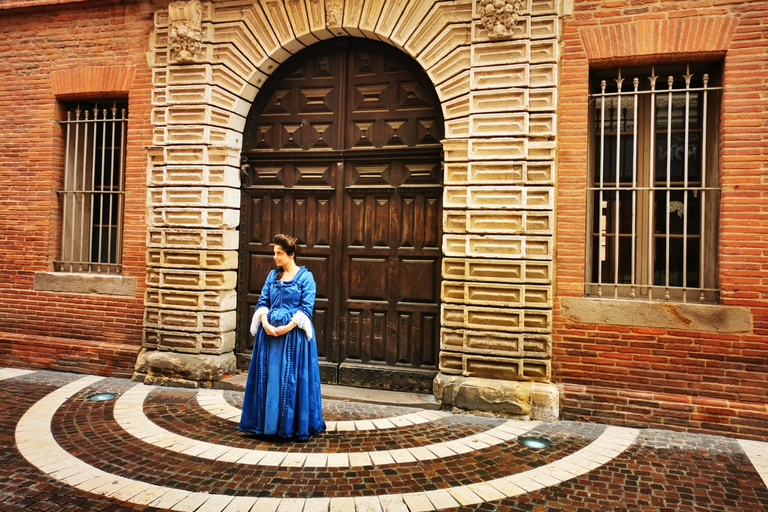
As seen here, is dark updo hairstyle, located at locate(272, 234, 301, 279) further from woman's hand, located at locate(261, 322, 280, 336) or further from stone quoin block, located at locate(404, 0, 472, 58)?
stone quoin block, located at locate(404, 0, 472, 58)

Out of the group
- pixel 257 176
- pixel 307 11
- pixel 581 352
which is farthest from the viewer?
pixel 257 176

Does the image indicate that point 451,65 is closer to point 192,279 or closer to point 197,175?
point 197,175

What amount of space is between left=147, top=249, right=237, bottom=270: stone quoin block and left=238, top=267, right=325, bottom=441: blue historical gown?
6.67ft

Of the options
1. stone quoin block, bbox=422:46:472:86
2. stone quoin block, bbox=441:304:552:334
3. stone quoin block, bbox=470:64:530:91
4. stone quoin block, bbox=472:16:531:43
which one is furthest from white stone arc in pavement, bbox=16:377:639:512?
stone quoin block, bbox=472:16:531:43

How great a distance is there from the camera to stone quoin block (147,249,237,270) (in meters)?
6.40

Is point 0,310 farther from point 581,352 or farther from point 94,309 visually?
point 581,352

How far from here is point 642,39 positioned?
518cm

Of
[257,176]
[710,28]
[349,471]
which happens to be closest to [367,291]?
[257,176]

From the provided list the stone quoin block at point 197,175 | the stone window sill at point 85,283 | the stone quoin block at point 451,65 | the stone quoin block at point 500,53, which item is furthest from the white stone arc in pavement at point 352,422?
the stone quoin block at point 500,53

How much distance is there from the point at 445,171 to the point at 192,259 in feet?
11.1

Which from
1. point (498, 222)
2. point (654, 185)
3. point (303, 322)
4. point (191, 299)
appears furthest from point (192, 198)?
point (654, 185)

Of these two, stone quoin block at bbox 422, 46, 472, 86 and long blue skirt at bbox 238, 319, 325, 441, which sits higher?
stone quoin block at bbox 422, 46, 472, 86

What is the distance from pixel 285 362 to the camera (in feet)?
14.6

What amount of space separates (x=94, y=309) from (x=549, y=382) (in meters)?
6.02
